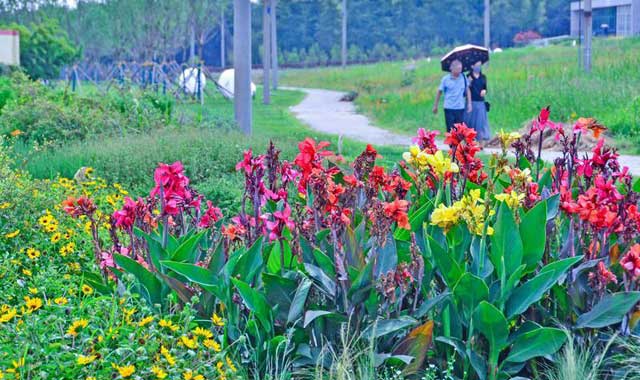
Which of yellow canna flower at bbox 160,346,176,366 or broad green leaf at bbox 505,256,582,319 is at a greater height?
broad green leaf at bbox 505,256,582,319

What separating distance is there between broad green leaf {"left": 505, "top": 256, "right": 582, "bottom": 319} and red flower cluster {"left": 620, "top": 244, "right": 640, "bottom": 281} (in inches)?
7.0

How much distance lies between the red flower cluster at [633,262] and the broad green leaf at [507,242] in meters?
0.42

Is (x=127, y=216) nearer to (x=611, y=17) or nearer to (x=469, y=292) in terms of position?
(x=469, y=292)

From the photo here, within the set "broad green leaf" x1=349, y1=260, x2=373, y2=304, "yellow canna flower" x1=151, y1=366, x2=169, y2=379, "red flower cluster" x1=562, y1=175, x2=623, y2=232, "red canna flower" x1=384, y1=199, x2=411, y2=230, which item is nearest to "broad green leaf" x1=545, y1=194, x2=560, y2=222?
"red flower cluster" x1=562, y1=175, x2=623, y2=232

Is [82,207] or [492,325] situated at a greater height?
[82,207]

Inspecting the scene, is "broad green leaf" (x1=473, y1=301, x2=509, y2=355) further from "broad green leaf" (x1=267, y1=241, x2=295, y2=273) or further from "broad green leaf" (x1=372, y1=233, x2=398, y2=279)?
"broad green leaf" (x1=267, y1=241, x2=295, y2=273)

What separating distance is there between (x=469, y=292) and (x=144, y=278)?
135 centimetres

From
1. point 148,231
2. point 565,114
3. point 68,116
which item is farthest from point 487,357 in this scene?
point 565,114

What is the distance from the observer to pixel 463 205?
14.5ft

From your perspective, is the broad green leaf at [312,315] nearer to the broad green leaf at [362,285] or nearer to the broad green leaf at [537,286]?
the broad green leaf at [362,285]

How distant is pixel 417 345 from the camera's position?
4.21 m

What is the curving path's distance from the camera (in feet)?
47.9

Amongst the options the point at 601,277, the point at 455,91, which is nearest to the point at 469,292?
the point at 601,277

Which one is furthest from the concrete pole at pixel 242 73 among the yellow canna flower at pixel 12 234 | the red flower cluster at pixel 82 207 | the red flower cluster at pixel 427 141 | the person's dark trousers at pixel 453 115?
the red flower cluster at pixel 82 207
